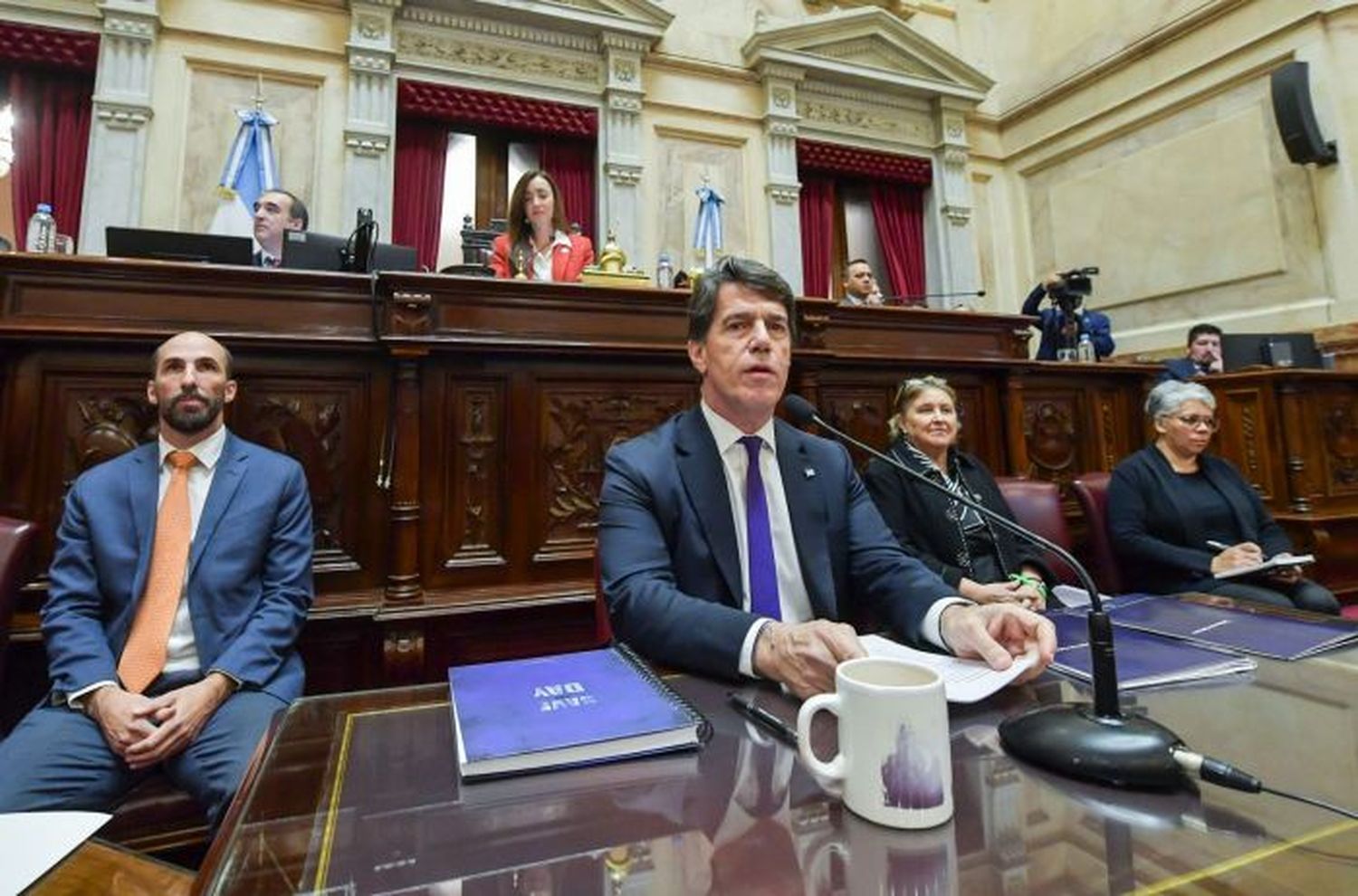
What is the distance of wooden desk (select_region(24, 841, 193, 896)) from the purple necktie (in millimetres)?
741

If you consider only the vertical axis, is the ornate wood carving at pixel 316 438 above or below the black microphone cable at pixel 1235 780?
above

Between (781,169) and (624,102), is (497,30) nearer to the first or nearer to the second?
(624,102)

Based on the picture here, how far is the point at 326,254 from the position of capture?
7.29 ft

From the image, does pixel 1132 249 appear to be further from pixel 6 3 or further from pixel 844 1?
pixel 6 3

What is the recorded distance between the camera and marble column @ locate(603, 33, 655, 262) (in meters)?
5.05

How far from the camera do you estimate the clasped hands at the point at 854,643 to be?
697 mm

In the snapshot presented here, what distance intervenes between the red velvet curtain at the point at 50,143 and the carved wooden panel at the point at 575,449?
396 centimetres

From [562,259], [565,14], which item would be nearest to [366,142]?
[565,14]

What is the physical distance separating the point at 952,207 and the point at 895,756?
6.59 m

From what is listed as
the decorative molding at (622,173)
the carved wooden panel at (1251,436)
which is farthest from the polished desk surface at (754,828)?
the decorative molding at (622,173)

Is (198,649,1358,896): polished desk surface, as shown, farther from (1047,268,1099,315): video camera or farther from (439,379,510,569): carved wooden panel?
(1047,268,1099,315): video camera

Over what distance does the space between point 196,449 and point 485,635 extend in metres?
0.86

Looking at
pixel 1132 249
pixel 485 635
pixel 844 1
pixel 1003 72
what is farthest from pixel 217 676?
pixel 1003 72

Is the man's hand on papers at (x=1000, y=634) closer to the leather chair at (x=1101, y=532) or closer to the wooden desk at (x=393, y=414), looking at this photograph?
the wooden desk at (x=393, y=414)
